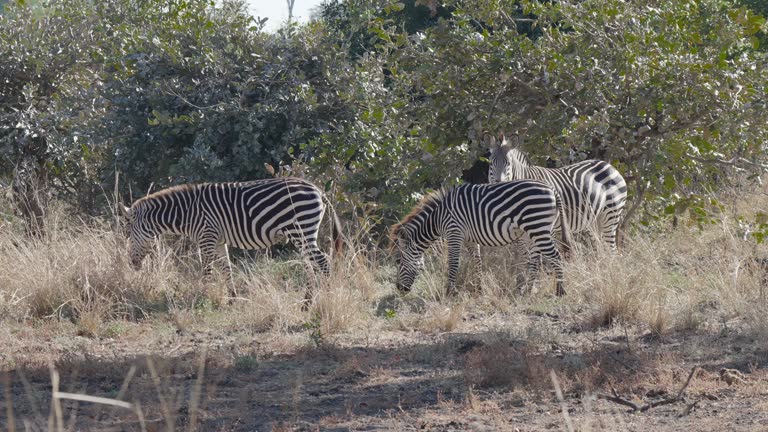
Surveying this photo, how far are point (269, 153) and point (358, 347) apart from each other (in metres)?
4.94

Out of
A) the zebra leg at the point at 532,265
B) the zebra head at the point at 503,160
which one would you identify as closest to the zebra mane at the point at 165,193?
the zebra head at the point at 503,160

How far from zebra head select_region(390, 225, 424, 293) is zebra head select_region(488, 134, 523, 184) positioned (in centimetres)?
120

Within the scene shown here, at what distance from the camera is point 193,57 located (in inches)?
457

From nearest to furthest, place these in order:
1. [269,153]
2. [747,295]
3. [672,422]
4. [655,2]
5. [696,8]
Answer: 1. [672,422]
2. [747,295]
3. [696,8]
4. [655,2]
5. [269,153]

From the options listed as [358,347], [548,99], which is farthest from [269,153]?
[358,347]

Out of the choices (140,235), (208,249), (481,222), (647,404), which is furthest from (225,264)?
(647,404)

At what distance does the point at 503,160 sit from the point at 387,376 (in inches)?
187

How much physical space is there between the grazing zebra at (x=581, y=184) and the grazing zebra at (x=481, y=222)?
510mm

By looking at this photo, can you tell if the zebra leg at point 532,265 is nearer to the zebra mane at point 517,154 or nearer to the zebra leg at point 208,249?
the zebra mane at point 517,154

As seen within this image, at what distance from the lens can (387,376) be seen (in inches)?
260

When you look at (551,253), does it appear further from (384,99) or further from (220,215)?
(220,215)

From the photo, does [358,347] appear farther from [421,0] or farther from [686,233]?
[686,233]

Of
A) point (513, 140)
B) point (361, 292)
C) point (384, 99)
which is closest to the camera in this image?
point (361, 292)

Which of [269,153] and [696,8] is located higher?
[696,8]
